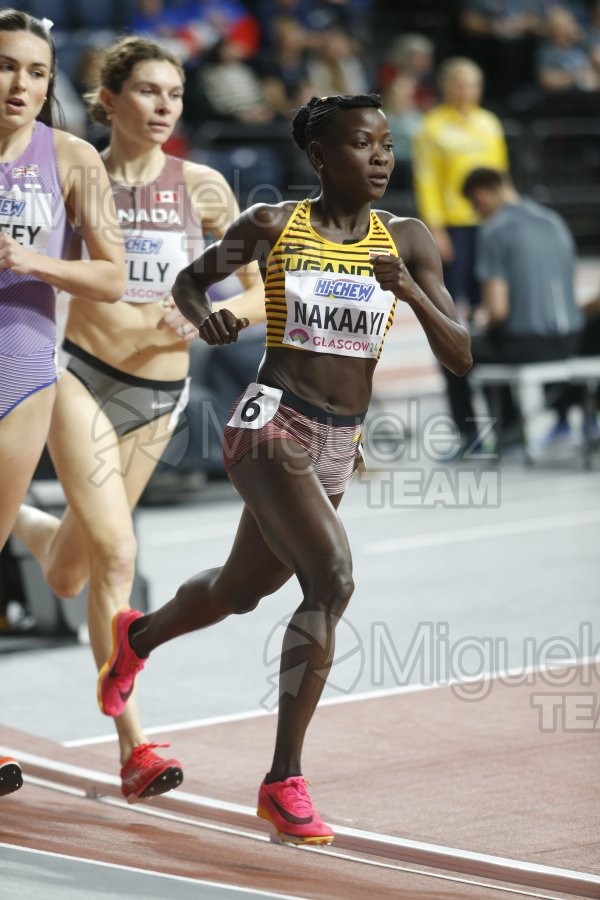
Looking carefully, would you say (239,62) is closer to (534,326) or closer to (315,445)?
(534,326)

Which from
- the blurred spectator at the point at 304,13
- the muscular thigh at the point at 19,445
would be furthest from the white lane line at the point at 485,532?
the blurred spectator at the point at 304,13

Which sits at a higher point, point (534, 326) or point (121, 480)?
point (534, 326)

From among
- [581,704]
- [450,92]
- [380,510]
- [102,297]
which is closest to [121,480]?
[102,297]

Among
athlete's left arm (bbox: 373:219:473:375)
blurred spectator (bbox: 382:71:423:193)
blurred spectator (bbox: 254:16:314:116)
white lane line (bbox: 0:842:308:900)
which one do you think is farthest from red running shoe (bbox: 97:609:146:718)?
blurred spectator (bbox: 254:16:314:116)

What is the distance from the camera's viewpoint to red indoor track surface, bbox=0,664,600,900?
4.28 meters

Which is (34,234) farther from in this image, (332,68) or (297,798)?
(332,68)

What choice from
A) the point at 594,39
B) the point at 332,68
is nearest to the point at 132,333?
the point at 332,68

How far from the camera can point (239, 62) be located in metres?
17.0

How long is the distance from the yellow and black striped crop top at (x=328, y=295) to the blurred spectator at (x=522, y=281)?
762 cm

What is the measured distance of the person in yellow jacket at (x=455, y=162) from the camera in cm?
1370

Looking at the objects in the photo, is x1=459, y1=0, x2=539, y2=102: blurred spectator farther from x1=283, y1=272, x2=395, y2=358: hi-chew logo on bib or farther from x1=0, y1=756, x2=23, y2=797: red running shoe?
x1=0, y1=756, x2=23, y2=797: red running shoe

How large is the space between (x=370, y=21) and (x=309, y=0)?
1.82 m

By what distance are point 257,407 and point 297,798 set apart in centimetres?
107

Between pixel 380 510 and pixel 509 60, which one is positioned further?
pixel 509 60
